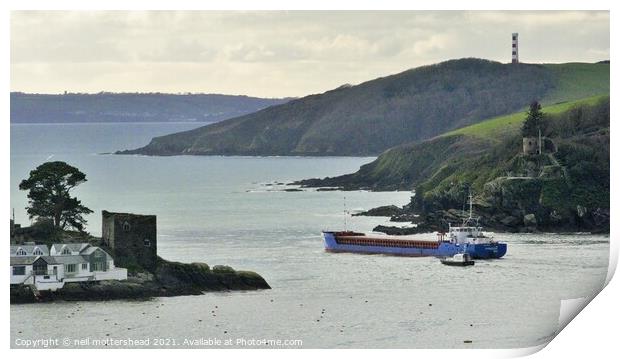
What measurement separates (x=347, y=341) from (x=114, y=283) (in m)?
3.09

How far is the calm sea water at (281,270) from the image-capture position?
69.5 feet

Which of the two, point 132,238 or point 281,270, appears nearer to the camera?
point 132,238

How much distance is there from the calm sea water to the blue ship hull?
25cm

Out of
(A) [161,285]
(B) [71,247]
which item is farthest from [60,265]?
(A) [161,285]

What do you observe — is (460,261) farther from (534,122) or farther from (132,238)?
(132,238)

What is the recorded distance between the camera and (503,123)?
100 ft

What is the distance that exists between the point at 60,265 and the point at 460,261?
19.7ft

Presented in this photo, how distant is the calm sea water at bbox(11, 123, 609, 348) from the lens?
21188 millimetres

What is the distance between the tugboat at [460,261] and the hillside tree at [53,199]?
5208mm

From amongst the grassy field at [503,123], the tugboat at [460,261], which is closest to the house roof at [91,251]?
the tugboat at [460,261]

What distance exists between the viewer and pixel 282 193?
28.0 meters

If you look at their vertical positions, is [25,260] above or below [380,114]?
below

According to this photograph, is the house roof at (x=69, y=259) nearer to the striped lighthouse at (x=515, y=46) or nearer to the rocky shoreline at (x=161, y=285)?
the rocky shoreline at (x=161, y=285)

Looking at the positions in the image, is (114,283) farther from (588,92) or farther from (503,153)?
(588,92)
